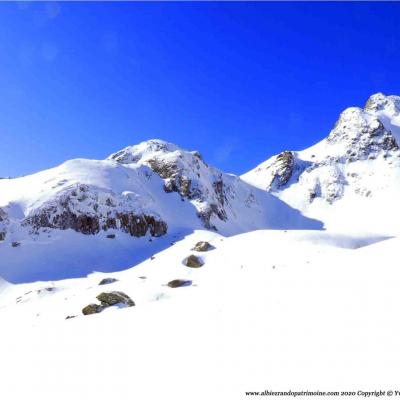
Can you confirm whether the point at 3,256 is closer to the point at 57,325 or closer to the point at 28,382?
the point at 57,325

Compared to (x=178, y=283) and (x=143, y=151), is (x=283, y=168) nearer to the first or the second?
(x=143, y=151)

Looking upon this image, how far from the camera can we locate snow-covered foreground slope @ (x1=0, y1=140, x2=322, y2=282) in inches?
1521

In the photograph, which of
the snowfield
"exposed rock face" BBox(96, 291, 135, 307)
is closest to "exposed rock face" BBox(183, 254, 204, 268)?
the snowfield

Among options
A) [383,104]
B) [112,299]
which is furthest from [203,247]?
[383,104]

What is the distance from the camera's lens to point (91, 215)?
150 ft

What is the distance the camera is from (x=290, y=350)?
651 cm

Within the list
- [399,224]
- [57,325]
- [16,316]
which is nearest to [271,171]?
[399,224]

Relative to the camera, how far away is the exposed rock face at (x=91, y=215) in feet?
142

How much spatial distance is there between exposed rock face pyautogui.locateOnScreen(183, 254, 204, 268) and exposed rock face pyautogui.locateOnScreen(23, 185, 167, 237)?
17.6 meters

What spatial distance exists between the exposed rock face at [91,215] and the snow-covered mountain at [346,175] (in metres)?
46.8

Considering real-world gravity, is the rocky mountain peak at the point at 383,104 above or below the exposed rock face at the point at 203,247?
above

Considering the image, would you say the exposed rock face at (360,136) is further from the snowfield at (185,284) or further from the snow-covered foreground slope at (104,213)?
the snow-covered foreground slope at (104,213)

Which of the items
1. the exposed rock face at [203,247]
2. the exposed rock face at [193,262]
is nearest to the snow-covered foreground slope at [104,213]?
the exposed rock face at [203,247]

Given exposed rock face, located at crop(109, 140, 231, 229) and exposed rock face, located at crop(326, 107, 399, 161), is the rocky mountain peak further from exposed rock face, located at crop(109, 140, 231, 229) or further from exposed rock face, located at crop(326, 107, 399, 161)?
exposed rock face, located at crop(109, 140, 231, 229)
